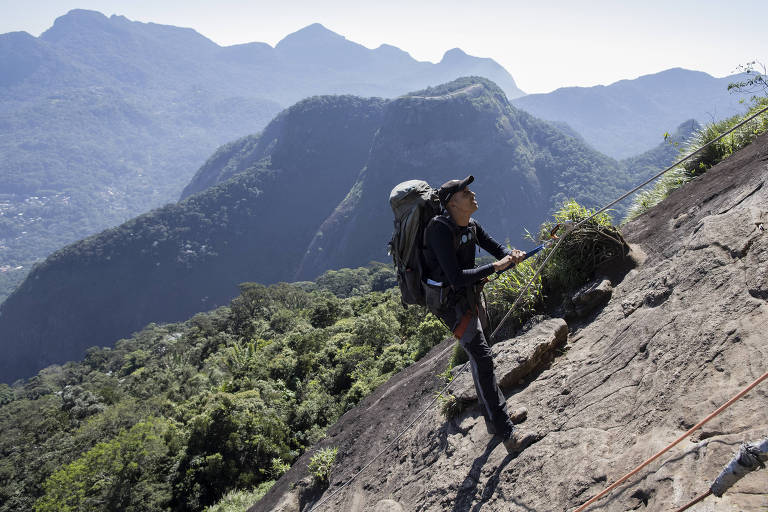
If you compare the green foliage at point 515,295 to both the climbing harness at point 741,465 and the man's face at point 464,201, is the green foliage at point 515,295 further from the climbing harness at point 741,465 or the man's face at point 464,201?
the climbing harness at point 741,465

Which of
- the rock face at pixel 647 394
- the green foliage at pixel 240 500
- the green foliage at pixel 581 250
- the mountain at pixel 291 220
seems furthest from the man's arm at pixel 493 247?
the mountain at pixel 291 220

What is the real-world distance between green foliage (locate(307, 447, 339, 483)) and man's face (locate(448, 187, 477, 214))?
16.1 feet

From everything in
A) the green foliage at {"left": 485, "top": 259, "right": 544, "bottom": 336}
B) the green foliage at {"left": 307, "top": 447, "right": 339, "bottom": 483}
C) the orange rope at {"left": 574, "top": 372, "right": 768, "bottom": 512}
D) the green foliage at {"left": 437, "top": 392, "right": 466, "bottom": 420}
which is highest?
the green foliage at {"left": 485, "top": 259, "right": 544, "bottom": 336}

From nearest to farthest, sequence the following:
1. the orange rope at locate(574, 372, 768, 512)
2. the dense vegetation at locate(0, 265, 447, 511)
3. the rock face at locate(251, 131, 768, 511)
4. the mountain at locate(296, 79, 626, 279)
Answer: the orange rope at locate(574, 372, 768, 512) < the rock face at locate(251, 131, 768, 511) < the dense vegetation at locate(0, 265, 447, 511) < the mountain at locate(296, 79, 626, 279)

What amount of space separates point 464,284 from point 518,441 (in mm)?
1469

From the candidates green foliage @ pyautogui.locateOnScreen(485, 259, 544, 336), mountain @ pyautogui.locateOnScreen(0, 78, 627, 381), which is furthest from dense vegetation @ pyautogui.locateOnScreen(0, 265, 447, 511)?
mountain @ pyautogui.locateOnScreen(0, 78, 627, 381)

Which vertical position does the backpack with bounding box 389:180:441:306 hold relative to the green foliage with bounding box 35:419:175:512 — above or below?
above

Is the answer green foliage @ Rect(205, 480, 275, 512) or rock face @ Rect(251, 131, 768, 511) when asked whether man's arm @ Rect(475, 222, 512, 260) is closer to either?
rock face @ Rect(251, 131, 768, 511)

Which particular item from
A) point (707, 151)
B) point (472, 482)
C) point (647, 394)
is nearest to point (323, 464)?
point (472, 482)

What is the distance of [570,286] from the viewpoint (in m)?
5.22

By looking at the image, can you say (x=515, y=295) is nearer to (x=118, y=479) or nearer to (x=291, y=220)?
(x=118, y=479)

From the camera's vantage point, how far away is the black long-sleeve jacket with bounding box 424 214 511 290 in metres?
3.36

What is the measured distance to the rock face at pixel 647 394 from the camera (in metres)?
2.49

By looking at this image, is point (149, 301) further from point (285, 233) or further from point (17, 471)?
point (17, 471)
